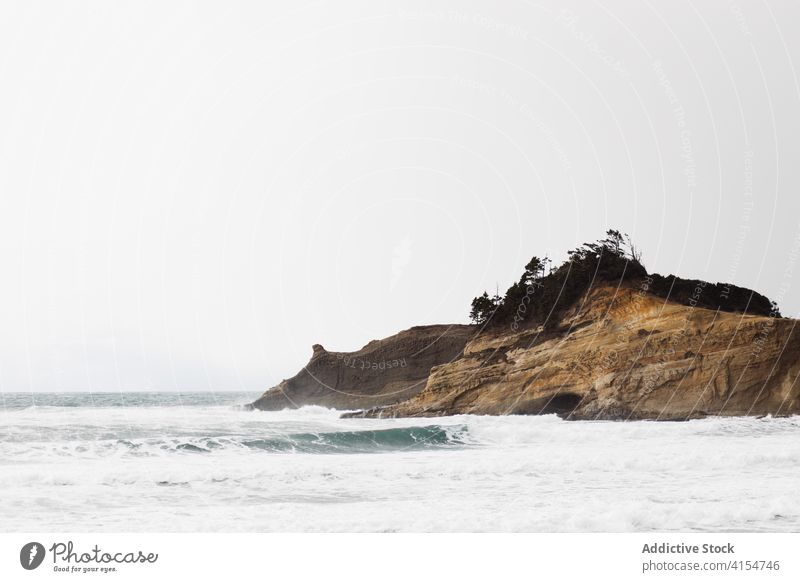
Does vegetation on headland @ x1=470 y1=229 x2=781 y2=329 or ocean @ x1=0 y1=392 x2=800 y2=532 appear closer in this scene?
ocean @ x1=0 y1=392 x2=800 y2=532

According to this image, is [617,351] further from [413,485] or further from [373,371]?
[373,371]

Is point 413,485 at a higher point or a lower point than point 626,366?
lower

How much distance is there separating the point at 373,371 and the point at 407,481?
41404 millimetres

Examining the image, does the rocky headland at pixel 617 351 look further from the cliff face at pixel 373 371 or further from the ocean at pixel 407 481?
the cliff face at pixel 373 371

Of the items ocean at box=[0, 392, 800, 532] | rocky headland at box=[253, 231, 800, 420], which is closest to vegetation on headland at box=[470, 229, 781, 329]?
rocky headland at box=[253, 231, 800, 420]

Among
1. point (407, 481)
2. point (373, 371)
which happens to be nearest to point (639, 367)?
point (407, 481)

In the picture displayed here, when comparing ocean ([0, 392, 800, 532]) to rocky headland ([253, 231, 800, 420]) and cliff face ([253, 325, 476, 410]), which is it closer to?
rocky headland ([253, 231, 800, 420])

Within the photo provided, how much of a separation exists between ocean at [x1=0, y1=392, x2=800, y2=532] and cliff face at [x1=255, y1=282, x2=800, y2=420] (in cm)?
375

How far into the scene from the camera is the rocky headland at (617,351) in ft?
103

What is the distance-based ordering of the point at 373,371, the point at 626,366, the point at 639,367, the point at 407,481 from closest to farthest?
the point at 407,481, the point at 639,367, the point at 626,366, the point at 373,371

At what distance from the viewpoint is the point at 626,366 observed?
32.9 metres

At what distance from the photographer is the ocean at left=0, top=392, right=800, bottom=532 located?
1186 cm

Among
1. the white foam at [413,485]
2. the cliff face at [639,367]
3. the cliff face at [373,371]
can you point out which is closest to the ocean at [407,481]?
the white foam at [413,485]

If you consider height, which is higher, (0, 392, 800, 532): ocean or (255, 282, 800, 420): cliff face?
(255, 282, 800, 420): cliff face
